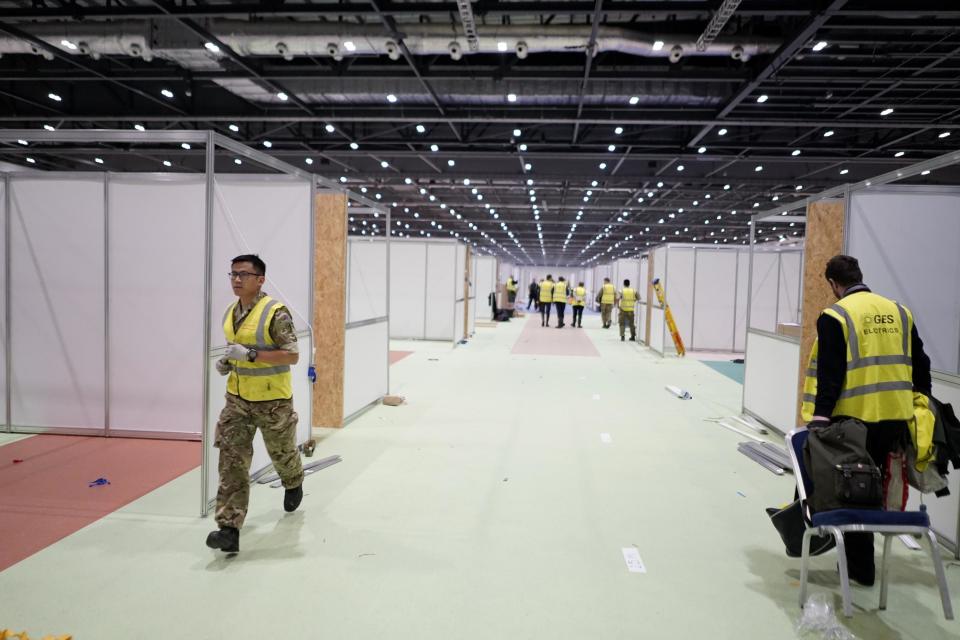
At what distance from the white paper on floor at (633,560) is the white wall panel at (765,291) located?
11905 millimetres

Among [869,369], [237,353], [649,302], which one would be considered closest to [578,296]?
[649,302]

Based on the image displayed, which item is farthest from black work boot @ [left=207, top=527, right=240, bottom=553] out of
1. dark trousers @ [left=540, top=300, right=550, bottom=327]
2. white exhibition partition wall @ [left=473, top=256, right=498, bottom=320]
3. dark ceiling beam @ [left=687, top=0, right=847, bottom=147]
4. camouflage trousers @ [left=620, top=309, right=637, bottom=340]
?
white exhibition partition wall @ [left=473, top=256, right=498, bottom=320]

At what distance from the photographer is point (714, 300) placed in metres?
14.9

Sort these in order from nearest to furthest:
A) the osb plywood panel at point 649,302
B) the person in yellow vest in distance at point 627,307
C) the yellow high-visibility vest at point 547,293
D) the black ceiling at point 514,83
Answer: the black ceiling at point 514,83
the osb plywood panel at point 649,302
the person in yellow vest in distance at point 627,307
the yellow high-visibility vest at point 547,293

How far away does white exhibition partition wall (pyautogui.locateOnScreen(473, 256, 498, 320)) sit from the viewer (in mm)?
23734

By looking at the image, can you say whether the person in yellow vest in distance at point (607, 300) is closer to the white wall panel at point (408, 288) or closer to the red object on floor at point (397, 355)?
the white wall panel at point (408, 288)

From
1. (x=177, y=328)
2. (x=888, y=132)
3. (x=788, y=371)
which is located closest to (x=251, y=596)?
(x=177, y=328)

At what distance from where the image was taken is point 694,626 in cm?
280

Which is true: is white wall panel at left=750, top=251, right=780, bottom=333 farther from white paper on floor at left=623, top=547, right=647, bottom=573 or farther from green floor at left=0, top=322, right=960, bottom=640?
white paper on floor at left=623, top=547, right=647, bottom=573

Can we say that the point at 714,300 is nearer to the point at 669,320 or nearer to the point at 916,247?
the point at 669,320

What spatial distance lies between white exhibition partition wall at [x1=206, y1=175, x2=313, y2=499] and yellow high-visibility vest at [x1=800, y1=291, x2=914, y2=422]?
13.9 ft

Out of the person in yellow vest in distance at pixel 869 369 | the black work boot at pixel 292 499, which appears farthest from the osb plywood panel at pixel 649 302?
the black work boot at pixel 292 499

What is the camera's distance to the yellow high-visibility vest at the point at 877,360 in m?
2.89

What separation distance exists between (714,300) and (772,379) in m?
8.74
